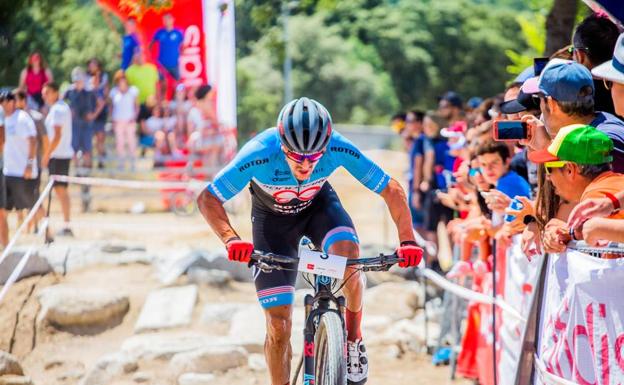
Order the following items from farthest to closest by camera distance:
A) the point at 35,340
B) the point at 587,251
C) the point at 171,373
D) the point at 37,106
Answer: the point at 37,106, the point at 35,340, the point at 171,373, the point at 587,251

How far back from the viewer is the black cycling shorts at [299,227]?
5.88m

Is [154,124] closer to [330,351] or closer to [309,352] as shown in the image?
[309,352]

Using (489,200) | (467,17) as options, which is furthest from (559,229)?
(467,17)

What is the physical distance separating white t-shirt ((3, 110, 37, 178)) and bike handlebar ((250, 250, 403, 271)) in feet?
22.0

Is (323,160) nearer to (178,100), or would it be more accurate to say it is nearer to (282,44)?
(282,44)

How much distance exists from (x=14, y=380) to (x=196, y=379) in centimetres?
136

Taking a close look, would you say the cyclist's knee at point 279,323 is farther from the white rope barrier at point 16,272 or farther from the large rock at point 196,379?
the white rope barrier at point 16,272

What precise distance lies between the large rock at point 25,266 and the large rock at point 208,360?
2.95 meters

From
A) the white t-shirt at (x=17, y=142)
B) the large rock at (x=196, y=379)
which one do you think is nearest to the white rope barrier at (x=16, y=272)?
the white t-shirt at (x=17, y=142)

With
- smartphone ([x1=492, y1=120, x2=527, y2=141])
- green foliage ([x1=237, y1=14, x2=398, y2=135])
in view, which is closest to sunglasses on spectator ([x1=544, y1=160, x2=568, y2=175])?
smartphone ([x1=492, y1=120, x2=527, y2=141])

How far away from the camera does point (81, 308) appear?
9969 millimetres

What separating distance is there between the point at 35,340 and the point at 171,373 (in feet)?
7.18

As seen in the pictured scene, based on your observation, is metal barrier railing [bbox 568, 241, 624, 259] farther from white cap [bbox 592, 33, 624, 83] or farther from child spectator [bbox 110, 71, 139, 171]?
child spectator [bbox 110, 71, 139, 171]

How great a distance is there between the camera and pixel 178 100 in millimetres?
17391
